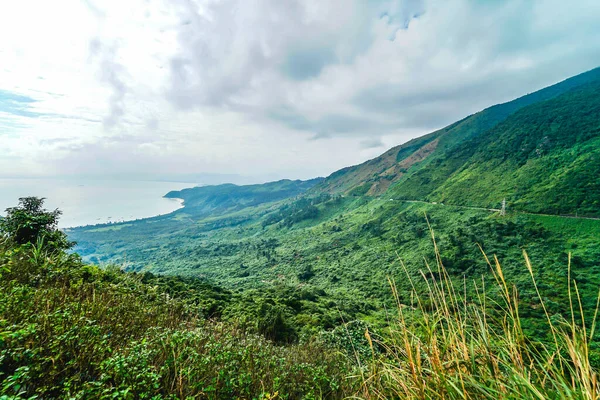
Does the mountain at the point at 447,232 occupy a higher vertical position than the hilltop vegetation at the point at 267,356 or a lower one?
lower

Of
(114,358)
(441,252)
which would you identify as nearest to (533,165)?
(441,252)

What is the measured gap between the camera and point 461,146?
310ft

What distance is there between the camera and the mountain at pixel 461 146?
68.2 meters

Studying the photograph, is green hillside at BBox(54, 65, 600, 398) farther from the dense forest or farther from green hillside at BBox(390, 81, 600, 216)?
green hillside at BBox(390, 81, 600, 216)

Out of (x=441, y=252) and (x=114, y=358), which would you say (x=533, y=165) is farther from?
(x=114, y=358)

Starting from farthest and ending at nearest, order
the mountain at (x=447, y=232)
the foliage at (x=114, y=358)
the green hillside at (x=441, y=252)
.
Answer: the mountain at (x=447, y=232)
the green hillside at (x=441, y=252)
the foliage at (x=114, y=358)

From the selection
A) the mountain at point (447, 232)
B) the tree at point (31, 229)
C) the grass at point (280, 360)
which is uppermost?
the tree at point (31, 229)

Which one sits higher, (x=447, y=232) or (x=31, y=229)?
(x=31, y=229)

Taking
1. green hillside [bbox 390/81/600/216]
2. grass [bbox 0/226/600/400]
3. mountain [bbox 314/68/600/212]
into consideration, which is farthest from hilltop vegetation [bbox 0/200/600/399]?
mountain [bbox 314/68/600/212]

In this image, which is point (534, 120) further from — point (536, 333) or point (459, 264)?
point (536, 333)

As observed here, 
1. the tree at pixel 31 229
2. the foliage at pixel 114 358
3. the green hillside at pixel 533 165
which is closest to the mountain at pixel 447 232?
the green hillside at pixel 533 165

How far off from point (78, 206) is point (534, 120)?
834 feet

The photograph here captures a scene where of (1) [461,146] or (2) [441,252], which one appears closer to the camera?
(2) [441,252]

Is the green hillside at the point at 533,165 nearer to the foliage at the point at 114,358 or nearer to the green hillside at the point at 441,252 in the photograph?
the green hillside at the point at 441,252
